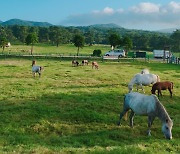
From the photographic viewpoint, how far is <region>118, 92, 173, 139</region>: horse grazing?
12.0 m

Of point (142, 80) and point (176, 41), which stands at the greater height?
point (176, 41)

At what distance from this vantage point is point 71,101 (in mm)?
17500

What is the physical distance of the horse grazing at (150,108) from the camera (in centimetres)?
1200

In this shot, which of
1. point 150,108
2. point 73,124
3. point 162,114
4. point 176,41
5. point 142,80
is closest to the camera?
point 162,114

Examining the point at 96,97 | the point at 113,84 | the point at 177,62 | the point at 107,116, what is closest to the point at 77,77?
the point at 113,84

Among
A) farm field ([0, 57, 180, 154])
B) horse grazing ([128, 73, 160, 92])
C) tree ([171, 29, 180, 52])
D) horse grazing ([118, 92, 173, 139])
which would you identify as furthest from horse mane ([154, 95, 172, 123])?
tree ([171, 29, 180, 52])

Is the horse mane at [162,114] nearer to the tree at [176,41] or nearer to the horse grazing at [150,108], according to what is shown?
the horse grazing at [150,108]

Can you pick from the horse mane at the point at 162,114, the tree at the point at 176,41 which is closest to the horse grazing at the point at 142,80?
the horse mane at the point at 162,114

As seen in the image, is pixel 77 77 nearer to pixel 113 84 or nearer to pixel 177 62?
pixel 113 84

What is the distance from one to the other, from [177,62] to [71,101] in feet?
125

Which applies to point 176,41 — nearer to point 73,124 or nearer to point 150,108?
point 150,108

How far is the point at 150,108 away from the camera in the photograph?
12625 millimetres

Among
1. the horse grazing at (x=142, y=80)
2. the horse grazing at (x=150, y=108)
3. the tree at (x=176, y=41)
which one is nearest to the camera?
the horse grazing at (x=150, y=108)

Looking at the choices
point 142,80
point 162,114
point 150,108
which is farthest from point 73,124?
point 142,80
